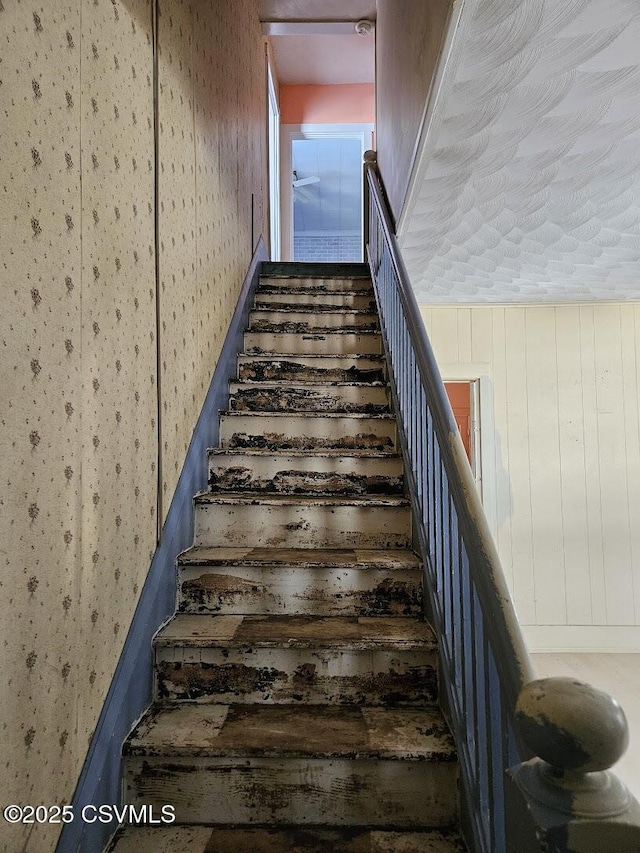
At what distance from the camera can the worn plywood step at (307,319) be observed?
3.35 metres

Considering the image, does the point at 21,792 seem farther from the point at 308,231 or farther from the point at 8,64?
the point at 308,231

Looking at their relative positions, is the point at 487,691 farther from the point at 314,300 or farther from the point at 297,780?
the point at 314,300

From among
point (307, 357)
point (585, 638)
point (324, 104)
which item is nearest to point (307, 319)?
point (307, 357)

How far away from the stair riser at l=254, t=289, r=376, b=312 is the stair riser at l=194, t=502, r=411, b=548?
1.77 m

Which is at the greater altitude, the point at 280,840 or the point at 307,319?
the point at 307,319

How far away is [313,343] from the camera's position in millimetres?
3143

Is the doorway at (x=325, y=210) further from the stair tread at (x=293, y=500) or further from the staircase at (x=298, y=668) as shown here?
the stair tread at (x=293, y=500)

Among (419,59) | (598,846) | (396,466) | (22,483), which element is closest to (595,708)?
(598,846)

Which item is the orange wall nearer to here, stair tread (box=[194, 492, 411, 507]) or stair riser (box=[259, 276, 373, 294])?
stair riser (box=[259, 276, 373, 294])

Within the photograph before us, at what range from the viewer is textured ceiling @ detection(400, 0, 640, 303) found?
1.48m

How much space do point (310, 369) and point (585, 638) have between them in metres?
3.03

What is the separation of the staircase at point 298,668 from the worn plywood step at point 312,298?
3.96ft

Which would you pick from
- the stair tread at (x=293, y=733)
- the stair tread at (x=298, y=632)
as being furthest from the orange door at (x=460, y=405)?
the stair tread at (x=293, y=733)

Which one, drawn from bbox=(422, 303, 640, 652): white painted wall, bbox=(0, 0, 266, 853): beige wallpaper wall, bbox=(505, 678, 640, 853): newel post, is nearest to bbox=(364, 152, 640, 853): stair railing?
bbox=(505, 678, 640, 853): newel post
